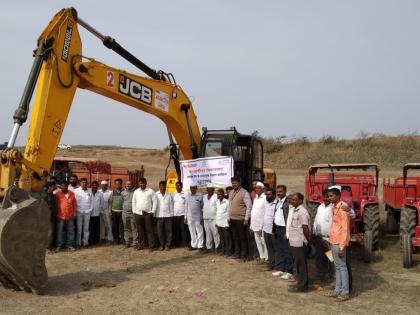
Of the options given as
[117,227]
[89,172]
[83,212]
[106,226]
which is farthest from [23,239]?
[89,172]

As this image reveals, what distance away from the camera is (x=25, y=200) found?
660 centimetres

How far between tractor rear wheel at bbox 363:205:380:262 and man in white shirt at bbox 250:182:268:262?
218cm

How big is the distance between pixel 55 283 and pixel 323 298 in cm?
435

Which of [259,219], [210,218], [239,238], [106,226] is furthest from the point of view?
[106,226]

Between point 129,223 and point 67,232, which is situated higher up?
point 129,223

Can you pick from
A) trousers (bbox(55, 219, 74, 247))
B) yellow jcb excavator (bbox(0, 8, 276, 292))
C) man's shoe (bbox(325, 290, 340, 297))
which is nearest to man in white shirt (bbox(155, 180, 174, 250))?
trousers (bbox(55, 219, 74, 247))

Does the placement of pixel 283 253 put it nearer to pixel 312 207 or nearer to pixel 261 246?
pixel 261 246

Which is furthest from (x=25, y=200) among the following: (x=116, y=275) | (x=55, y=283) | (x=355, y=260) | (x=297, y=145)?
(x=297, y=145)

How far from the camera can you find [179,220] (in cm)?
1128

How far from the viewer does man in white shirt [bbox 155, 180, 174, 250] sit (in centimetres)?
1094

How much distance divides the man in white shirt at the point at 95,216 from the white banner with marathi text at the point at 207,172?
2.35 meters

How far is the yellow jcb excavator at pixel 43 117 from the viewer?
6426 mm

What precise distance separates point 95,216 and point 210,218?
3097mm

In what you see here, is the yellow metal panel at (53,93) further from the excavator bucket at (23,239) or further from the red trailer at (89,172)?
the red trailer at (89,172)
